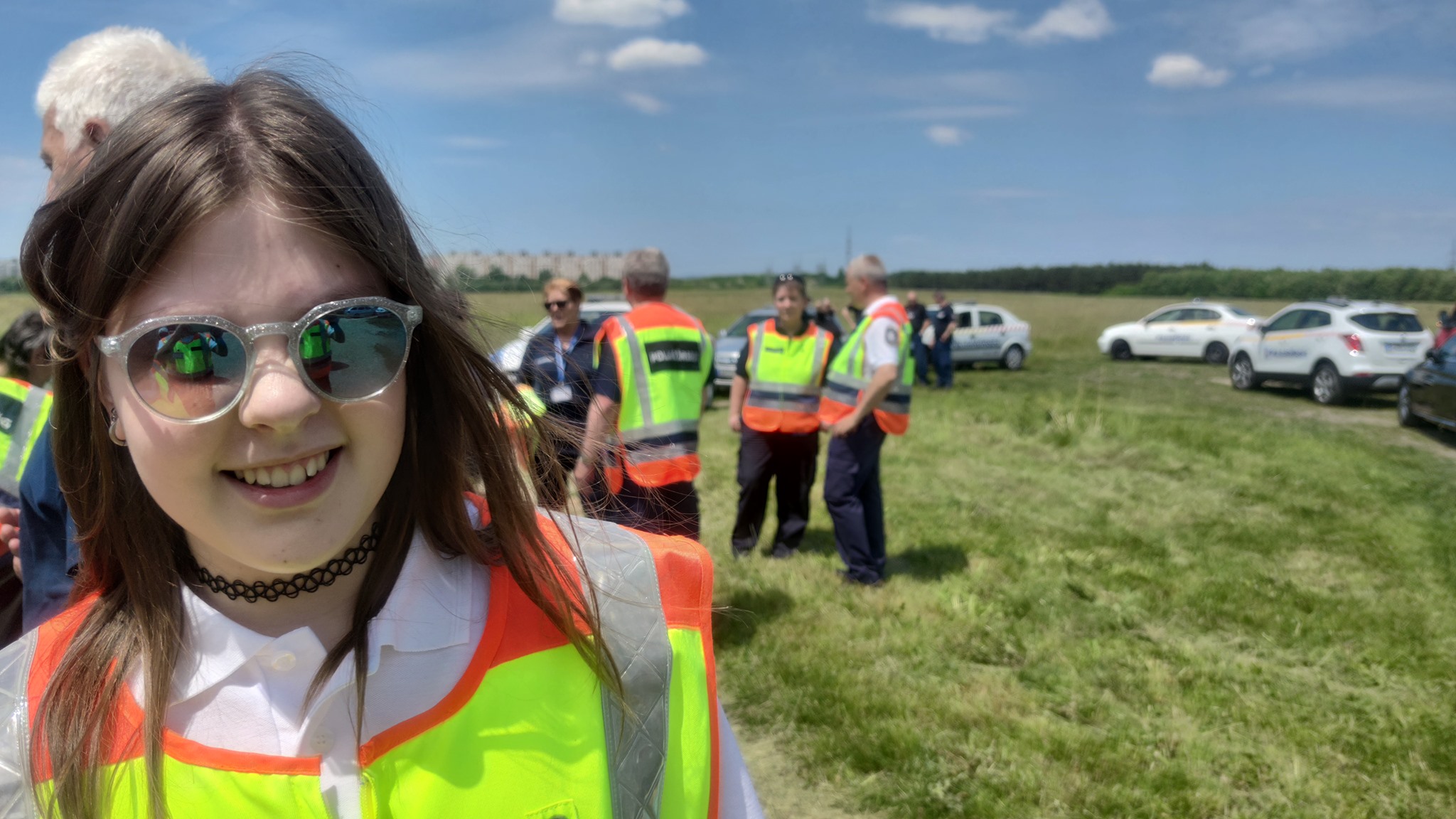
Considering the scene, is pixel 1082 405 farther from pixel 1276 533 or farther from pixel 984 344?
pixel 984 344

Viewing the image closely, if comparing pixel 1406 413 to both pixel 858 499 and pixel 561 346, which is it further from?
pixel 561 346

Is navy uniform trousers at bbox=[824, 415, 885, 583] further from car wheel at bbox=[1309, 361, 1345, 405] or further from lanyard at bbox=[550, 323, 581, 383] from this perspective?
car wheel at bbox=[1309, 361, 1345, 405]

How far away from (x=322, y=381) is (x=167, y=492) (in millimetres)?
194

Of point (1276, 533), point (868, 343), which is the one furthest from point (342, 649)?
point (1276, 533)

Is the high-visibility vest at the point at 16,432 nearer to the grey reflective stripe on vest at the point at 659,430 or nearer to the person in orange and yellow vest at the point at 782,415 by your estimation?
the grey reflective stripe on vest at the point at 659,430

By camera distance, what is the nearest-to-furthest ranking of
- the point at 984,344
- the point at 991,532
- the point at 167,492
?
the point at 167,492, the point at 991,532, the point at 984,344

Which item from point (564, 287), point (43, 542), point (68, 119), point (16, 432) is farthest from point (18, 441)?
point (564, 287)

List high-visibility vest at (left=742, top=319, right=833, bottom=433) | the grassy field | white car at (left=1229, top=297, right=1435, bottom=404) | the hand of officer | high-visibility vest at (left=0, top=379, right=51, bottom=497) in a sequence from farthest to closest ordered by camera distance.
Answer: white car at (left=1229, top=297, right=1435, bottom=404)
high-visibility vest at (left=742, top=319, right=833, bottom=433)
the grassy field
high-visibility vest at (left=0, top=379, right=51, bottom=497)
the hand of officer

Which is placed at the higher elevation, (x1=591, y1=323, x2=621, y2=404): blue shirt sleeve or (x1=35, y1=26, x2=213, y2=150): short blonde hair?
(x1=35, y1=26, x2=213, y2=150): short blonde hair

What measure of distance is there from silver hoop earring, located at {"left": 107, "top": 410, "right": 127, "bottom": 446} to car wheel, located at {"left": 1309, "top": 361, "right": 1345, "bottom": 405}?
60.7 ft

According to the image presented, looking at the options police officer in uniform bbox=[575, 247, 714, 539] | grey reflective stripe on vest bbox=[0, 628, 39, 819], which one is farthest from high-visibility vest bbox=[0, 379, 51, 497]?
police officer in uniform bbox=[575, 247, 714, 539]

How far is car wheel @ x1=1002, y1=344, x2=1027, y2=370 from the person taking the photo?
2223 cm

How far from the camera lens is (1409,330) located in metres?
15.9

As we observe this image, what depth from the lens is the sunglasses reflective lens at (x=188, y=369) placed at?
1.00 m
